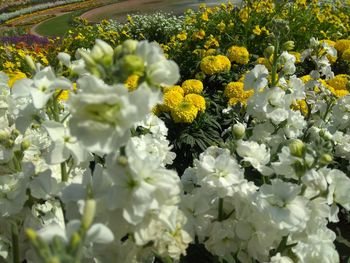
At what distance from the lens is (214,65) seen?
154 inches

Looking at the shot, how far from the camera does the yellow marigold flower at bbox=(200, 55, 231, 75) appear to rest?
154 inches

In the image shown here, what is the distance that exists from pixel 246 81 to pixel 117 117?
1.05 meters

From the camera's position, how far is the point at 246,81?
197 centimetres

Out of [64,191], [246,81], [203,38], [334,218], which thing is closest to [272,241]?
[334,218]

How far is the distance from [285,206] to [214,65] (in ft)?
8.92

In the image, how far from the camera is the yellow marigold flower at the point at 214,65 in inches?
154

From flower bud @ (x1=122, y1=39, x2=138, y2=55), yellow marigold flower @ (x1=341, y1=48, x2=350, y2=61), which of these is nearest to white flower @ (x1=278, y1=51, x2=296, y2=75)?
flower bud @ (x1=122, y1=39, x2=138, y2=55)

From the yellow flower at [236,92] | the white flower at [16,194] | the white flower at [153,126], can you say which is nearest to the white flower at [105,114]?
the white flower at [16,194]

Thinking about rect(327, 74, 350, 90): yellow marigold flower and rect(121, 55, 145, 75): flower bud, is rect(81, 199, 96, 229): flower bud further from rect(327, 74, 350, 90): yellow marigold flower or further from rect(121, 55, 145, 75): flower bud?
rect(327, 74, 350, 90): yellow marigold flower

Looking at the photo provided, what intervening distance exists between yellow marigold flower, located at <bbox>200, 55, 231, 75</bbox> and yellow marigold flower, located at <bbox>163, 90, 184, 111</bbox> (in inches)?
28.1

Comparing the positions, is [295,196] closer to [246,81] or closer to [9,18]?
[246,81]

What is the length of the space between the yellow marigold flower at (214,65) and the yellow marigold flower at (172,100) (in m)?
0.71

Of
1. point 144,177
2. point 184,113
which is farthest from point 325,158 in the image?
point 184,113

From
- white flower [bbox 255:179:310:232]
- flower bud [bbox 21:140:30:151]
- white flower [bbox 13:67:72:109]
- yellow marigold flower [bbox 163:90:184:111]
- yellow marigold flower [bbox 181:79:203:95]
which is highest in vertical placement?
white flower [bbox 13:67:72:109]
